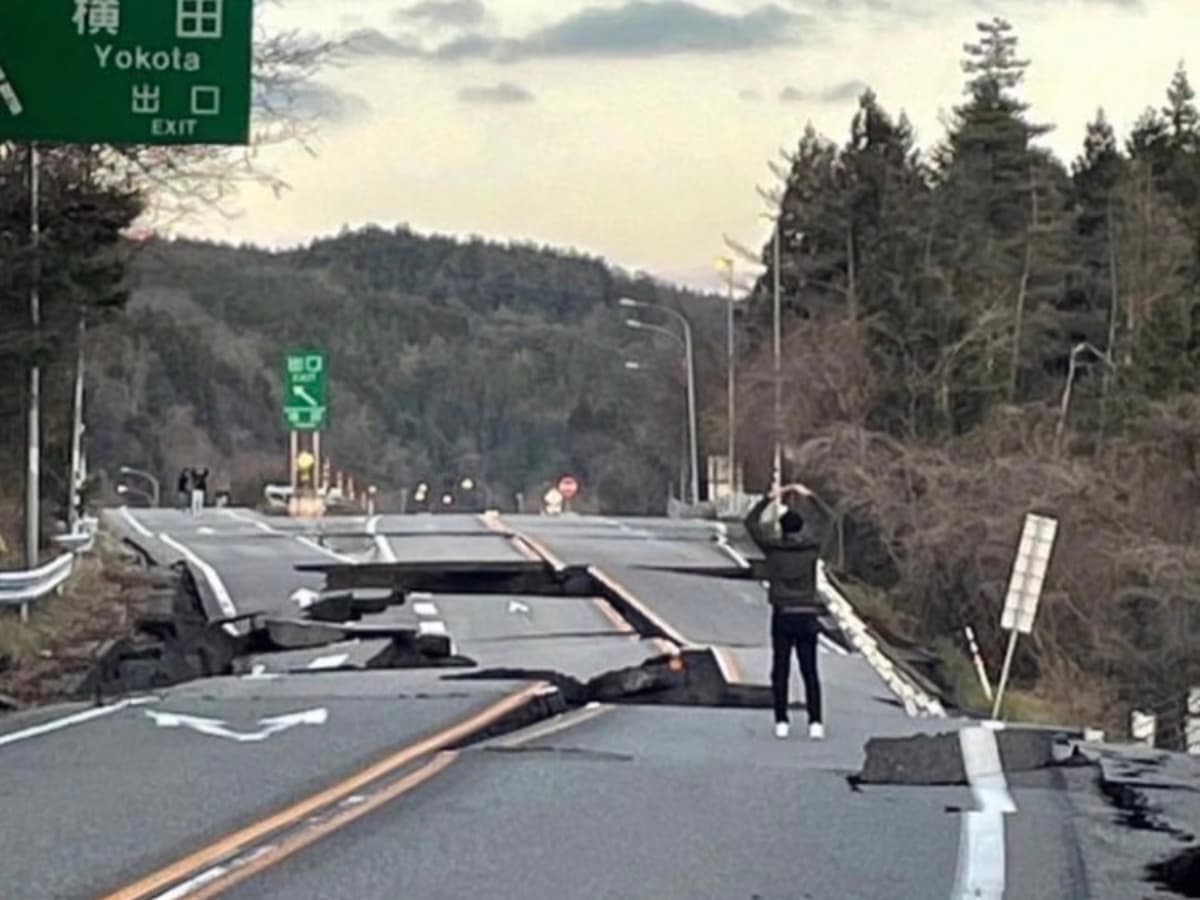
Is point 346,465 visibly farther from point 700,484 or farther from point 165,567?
point 165,567

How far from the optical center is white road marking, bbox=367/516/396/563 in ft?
142

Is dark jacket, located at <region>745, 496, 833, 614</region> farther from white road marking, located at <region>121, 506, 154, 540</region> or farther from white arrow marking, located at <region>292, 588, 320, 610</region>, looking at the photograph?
white road marking, located at <region>121, 506, 154, 540</region>

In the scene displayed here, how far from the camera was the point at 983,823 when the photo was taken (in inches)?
512

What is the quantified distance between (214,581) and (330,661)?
12.2 meters

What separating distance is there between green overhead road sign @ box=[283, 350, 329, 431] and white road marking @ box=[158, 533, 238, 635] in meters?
18.2

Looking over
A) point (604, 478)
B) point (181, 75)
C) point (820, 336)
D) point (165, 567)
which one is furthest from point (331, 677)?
point (604, 478)

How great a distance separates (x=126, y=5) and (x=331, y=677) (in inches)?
260

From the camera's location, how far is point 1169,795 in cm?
1484

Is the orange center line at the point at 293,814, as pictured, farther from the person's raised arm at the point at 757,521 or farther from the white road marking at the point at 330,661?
the white road marking at the point at 330,661

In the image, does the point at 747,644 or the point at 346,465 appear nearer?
the point at 747,644

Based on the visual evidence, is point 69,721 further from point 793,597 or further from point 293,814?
point 293,814

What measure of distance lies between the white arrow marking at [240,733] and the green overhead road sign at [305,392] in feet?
172

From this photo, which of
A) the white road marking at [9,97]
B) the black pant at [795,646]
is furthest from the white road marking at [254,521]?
the black pant at [795,646]

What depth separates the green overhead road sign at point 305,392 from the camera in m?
71.4
